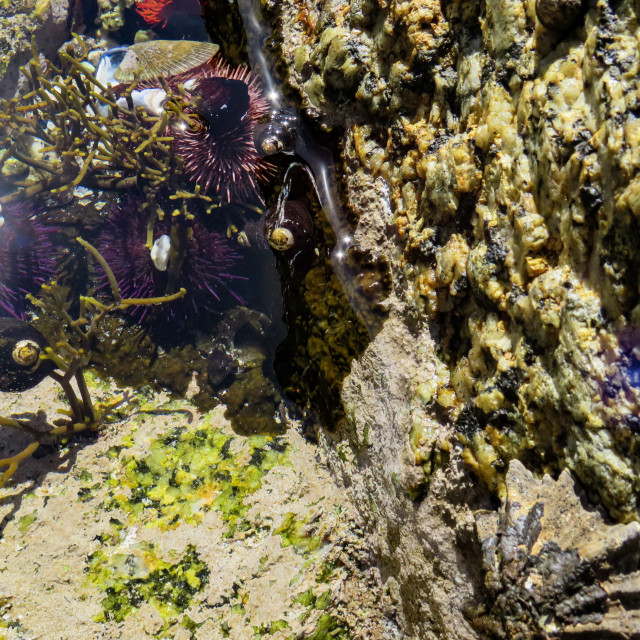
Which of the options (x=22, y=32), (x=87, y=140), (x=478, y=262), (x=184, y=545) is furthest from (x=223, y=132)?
(x=22, y=32)

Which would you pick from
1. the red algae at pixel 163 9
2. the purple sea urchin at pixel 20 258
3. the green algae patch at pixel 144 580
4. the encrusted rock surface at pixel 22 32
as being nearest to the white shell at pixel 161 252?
the purple sea urchin at pixel 20 258

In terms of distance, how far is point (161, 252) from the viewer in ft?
10.0

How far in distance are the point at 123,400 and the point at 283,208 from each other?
1360 mm

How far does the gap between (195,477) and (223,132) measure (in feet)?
6.43

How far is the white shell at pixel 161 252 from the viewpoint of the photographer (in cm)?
305

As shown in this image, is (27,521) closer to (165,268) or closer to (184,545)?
(184,545)

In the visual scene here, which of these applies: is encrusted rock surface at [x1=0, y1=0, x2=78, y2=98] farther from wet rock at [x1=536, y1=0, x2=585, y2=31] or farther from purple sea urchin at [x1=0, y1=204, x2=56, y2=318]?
wet rock at [x1=536, y1=0, x2=585, y2=31]

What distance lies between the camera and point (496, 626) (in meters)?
1.14

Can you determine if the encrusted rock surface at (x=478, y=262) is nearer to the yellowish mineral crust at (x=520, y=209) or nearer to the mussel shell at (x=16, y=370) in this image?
the yellowish mineral crust at (x=520, y=209)

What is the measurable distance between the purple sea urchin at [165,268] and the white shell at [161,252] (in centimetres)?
4

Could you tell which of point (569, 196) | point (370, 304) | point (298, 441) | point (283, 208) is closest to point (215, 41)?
point (283, 208)

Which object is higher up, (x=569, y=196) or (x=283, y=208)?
(x=283, y=208)

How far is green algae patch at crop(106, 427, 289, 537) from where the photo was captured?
6.57 feet

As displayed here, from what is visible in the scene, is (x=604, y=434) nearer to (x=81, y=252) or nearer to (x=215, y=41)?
(x=215, y=41)
